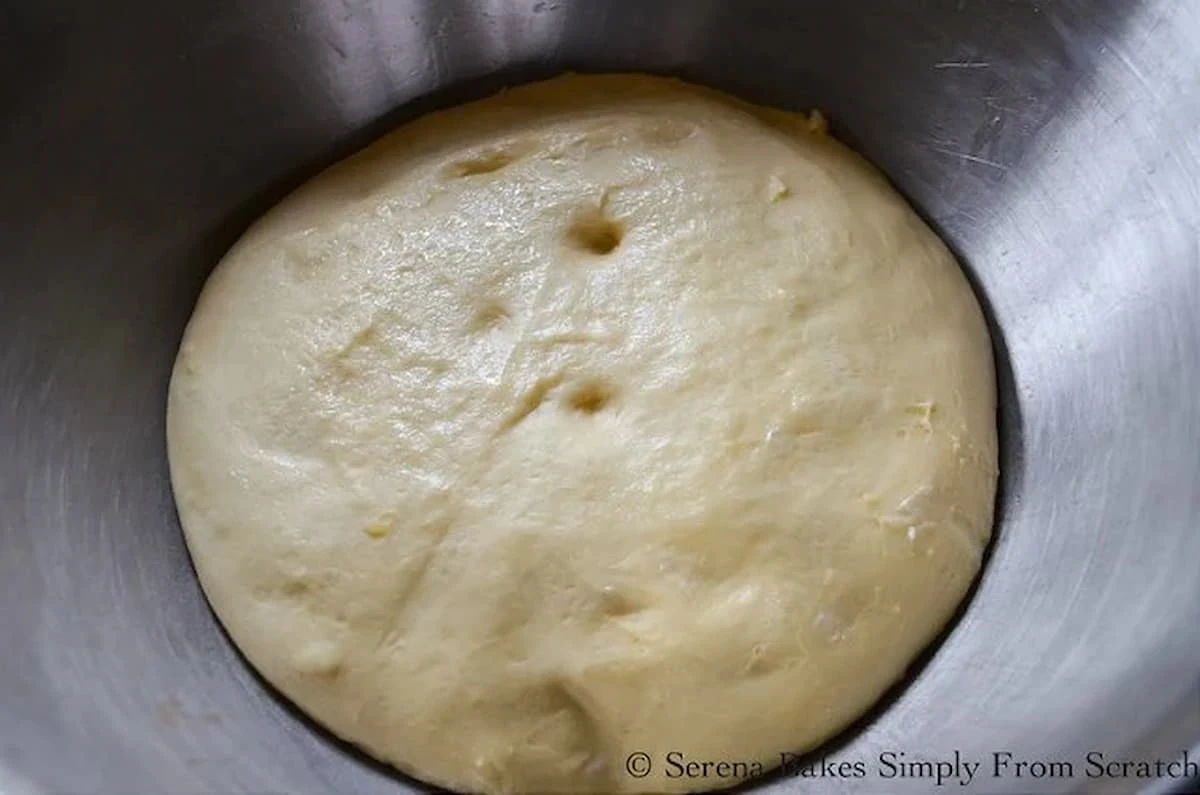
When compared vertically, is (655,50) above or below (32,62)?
above

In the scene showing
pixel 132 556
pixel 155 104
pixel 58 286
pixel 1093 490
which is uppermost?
pixel 1093 490

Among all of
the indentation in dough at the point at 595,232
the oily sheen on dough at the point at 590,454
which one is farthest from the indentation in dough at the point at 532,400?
the indentation in dough at the point at 595,232

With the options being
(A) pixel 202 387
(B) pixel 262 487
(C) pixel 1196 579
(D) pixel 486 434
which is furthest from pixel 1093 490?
(A) pixel 202 387

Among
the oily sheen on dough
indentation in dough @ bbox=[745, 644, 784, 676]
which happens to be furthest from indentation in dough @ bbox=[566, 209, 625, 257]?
indentation in dough @ bbox=[745, 644, 784, 676]

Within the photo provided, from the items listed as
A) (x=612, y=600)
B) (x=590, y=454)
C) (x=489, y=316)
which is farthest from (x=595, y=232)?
(x=612, y=600)

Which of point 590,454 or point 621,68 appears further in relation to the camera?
point 621,68

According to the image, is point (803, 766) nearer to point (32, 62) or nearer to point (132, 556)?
point (132, 556)

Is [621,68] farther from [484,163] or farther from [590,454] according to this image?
[590,454]
